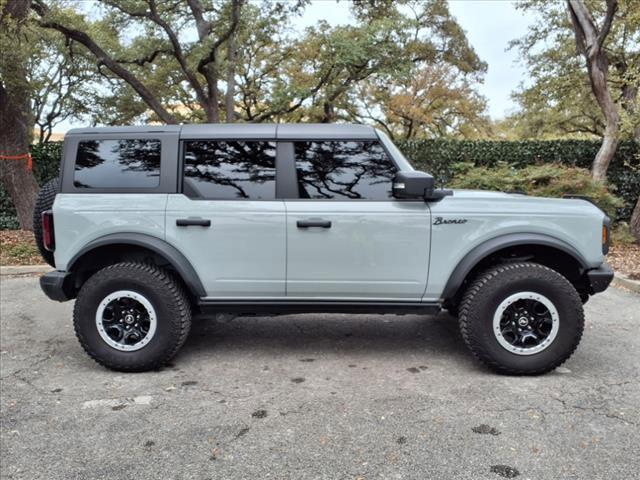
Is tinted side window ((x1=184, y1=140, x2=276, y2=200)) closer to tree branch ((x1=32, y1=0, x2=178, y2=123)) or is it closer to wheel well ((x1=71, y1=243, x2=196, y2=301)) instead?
wheel well ((x1=71, y1=243, x2=196, y2=301))

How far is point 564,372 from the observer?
11.9 feet

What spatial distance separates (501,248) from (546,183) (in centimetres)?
682

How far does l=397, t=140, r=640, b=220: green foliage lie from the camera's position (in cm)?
1086

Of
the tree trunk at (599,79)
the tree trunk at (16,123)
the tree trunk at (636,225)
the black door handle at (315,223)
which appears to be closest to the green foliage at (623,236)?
the tree trunk at (636,225)

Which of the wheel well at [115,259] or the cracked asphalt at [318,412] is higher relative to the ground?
the wheel well at [115,259]

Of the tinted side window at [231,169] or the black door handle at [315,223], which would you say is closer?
the black door handle at [315,223]

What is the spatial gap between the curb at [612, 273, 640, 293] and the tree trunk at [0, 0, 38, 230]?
10168 millimetres

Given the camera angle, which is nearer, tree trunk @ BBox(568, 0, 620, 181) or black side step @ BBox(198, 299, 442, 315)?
black side step @ BBox(198, 299, 442, 315)

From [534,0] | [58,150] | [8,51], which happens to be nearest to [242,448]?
[8,51]

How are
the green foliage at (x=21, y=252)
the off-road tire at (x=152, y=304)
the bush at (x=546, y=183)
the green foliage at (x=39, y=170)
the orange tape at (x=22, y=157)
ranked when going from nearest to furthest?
the off-road tire at (x=152, y=304), the green foliage at (x=21, y=252), the bush at (x=546, y=183), the orange tape at (x=22, y=157), the green foliage at (x=39, y=170)

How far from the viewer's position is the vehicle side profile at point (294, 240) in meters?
3.52

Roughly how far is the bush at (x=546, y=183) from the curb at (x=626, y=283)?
244 centimetres

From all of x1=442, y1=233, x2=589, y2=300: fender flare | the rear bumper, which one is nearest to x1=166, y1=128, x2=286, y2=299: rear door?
the rear bumper

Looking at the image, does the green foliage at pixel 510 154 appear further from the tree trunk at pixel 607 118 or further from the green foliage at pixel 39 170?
the green foliage at pixel 39 170
